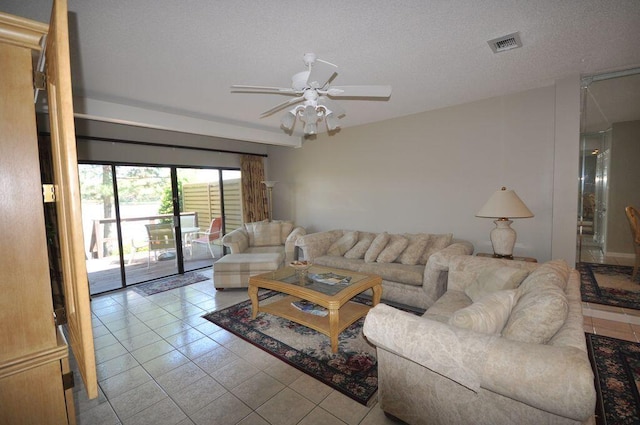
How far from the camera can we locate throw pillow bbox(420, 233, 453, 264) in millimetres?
3707

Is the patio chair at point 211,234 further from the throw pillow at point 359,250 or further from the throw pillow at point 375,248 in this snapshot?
the throw pillow at point 375,248

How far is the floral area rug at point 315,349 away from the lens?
85.4 inches

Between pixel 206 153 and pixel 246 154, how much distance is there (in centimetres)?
88

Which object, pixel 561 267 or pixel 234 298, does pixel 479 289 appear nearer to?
pixel 561 267

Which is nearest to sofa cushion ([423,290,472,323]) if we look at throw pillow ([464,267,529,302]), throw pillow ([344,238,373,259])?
throw pillow ([464,267,529,302])

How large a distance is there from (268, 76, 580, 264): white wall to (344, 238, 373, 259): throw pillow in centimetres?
63

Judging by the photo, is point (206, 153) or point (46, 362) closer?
point (46, 362)

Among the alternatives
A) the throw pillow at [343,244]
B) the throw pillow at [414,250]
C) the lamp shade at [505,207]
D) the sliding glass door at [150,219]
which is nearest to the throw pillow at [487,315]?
the lamp shade at [505,207]

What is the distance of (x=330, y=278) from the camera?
10.4ft

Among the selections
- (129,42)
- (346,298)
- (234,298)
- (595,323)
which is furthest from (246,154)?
(595,323)

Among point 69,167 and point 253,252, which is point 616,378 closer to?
point 69,167

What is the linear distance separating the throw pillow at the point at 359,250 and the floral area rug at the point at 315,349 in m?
1.24

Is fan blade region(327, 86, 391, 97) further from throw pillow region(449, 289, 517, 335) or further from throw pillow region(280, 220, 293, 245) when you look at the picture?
throw pillow region(280, 220, 293, 245)

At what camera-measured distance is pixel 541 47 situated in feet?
7.81
